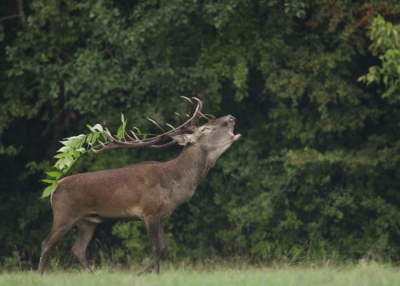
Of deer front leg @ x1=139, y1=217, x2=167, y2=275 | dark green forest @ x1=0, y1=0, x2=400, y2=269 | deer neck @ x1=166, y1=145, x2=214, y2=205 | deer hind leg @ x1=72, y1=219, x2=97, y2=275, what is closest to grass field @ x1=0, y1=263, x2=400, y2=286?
deer front leg @ x1=139, y1=217, x2=167, y2=275

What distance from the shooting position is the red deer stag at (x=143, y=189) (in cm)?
1062

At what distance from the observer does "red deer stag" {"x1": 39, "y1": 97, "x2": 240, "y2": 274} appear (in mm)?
10625

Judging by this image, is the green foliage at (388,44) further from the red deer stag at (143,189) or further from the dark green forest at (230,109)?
the red deer stag at (143,189)

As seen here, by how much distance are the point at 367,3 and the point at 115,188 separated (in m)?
6.75

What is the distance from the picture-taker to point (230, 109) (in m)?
17.8

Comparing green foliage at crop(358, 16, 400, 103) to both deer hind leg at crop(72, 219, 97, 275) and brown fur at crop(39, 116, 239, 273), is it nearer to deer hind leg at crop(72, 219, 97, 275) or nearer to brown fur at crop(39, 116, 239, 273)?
brown fur at crop(39, 116, 239, 273)

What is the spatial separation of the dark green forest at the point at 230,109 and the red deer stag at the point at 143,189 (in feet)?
15.1

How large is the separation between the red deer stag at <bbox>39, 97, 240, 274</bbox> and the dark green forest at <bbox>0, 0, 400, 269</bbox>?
4.59 metres

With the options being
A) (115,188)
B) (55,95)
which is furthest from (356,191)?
(115,188)

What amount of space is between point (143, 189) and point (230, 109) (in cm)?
732

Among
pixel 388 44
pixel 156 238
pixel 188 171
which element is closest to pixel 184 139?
pixel 188 171

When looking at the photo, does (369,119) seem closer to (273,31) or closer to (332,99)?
(332,99)

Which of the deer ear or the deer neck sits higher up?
the deer ear

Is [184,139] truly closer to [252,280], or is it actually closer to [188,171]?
[188,171]
